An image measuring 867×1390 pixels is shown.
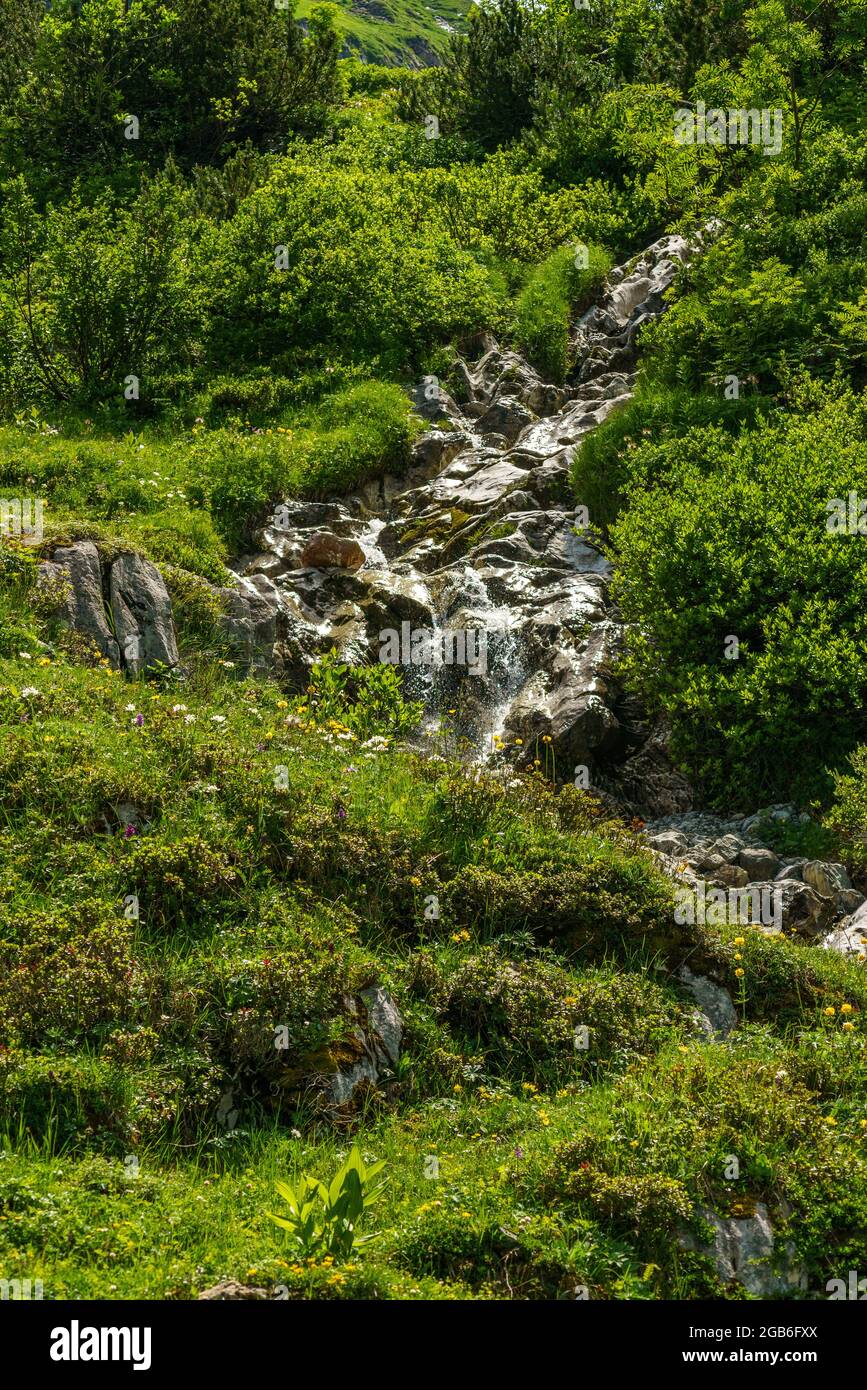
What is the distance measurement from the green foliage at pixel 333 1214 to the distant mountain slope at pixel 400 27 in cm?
14316

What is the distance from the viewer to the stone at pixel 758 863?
419 inches

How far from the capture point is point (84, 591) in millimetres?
12359

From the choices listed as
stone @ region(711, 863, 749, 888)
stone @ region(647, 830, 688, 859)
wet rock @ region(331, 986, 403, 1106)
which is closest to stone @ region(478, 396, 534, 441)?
stone @ region(647, 830, 688, 859)

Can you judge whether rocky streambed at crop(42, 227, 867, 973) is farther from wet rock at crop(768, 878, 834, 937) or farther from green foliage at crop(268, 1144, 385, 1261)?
green foliage at crop(268, 1144, 385, 1261)

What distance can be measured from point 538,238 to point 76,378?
10701 mm

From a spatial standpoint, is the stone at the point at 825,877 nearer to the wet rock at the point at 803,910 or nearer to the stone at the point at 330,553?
the wet rock at the point at 803,910

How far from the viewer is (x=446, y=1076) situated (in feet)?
26.2

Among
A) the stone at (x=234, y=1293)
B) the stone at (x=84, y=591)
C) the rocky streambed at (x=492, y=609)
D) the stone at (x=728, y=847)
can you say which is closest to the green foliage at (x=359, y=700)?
the rocky streambed at (x=492, y=609)

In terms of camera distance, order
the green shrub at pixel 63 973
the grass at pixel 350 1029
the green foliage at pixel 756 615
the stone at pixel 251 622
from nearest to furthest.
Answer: the grass at pixel 350 1029 < the green shrub at pixel 63 973 < the green foliage at pixel 756 615 < the stone at pixel 251 622

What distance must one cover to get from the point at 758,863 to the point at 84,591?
7.18m

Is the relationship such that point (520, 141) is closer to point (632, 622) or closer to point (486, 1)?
point (486, 1)

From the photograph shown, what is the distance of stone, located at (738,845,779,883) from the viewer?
419 inches

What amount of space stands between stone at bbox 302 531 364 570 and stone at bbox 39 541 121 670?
11.2 feet

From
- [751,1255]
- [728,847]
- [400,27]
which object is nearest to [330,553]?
[728,847]
